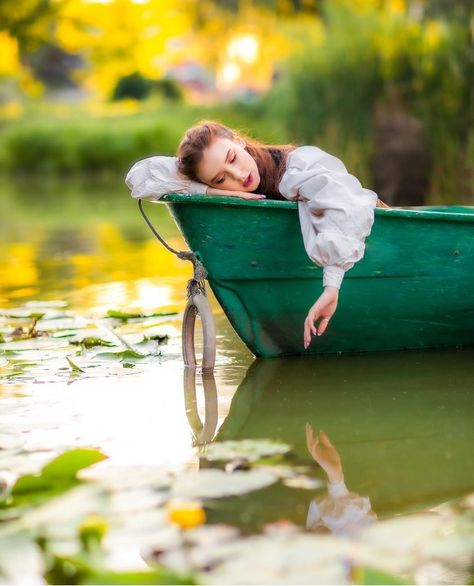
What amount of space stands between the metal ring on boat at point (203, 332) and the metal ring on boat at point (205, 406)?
0.14 feet

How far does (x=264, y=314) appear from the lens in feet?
13.0

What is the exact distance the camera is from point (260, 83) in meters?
37.8

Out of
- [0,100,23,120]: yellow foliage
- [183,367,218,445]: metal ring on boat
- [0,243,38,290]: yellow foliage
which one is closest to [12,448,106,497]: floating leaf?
[183,367,218,445]: metal ring on boat

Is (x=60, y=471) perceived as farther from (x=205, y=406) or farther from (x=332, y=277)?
(x=332, y=277)

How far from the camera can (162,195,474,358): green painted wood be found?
375 centimetres

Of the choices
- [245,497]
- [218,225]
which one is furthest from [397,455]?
[218,225]

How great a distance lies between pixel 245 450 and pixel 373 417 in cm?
65

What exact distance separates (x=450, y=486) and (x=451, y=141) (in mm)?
7548

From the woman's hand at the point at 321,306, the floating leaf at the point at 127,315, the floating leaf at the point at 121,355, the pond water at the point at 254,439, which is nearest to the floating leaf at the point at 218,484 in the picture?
the pond water at the point at 254,439

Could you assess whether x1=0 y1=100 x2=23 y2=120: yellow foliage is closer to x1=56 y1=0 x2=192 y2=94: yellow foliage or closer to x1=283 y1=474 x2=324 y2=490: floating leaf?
x1=56 y1=0 x2=192 y2=94: yellow foliage

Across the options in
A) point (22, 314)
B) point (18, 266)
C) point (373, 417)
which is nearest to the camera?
point (373, 417)

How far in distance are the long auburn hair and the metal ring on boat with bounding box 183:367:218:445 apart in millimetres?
679

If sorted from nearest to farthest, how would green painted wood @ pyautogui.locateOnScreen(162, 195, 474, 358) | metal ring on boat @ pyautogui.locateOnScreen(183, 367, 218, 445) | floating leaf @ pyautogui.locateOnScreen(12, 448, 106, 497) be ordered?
floating leaf @ pyautogui.locateOnScreen(12, 448, 106, 497)
metal ring on boat @ pyautogui.locateOnScreen(183, 367, 218, 445)
green painted wood @ pyautogui.locateOnScreen(162, 195, 474, 358)

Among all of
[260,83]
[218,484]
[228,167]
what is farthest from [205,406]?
[260,83]
